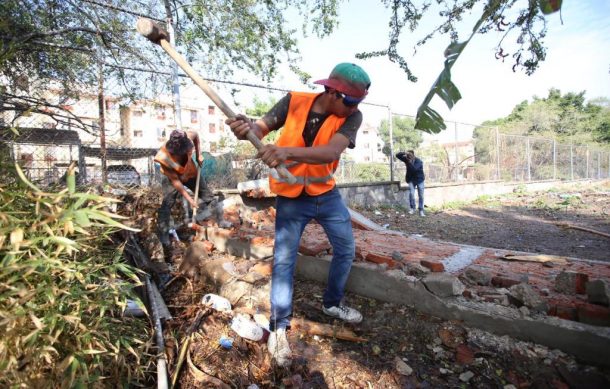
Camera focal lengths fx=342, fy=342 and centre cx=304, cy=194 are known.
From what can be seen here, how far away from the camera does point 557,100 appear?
33188 mm

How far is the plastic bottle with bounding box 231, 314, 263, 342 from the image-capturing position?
7.62 feet

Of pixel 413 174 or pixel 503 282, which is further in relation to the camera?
pixel 413 174

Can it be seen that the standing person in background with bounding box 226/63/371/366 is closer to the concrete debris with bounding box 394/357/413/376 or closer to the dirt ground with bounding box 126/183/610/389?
the dirt ground with bounding box 126/183/610/389

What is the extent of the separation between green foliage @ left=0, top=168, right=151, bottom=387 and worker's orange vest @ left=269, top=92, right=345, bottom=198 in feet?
3.61

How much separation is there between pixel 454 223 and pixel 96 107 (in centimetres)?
769

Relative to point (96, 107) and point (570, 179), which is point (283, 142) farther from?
point (570, 179)

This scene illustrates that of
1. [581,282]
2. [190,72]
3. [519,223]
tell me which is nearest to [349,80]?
[190,72]

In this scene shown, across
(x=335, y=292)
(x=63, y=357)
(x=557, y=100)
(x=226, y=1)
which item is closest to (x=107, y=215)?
(x=63, y=357)

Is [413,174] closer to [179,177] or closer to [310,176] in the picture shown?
[179,177]

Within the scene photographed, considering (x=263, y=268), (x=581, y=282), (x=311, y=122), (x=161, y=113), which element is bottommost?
(x=263, y=268)

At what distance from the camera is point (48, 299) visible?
1.25 meters

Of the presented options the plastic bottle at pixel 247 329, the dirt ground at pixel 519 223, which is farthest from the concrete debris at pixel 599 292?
the dirt ground at pixel 519 223

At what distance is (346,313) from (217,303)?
1033mm

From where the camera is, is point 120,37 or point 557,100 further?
point 557,100
